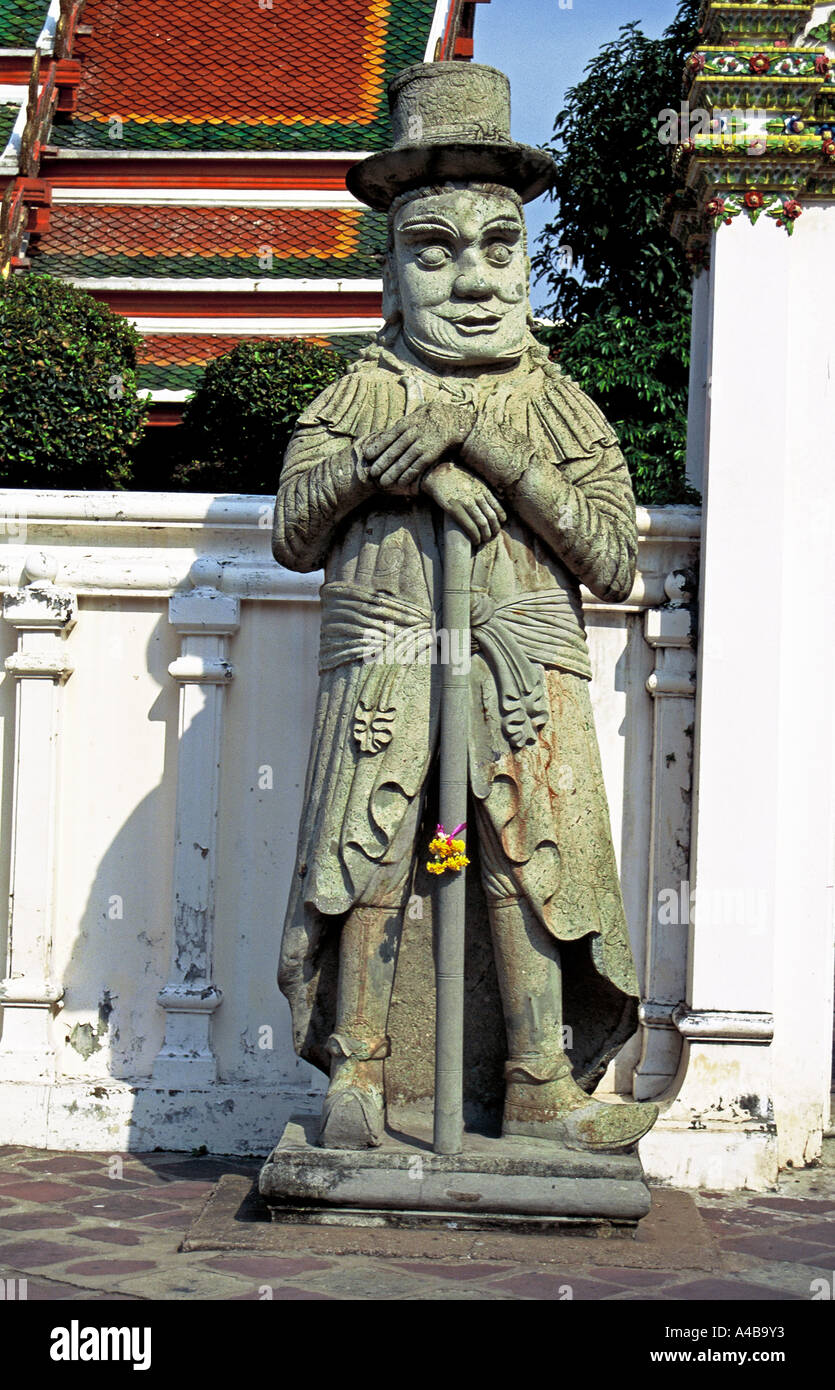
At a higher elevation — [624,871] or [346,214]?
[346,214]

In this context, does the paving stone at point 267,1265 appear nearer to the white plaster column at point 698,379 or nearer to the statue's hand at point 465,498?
the statue's hand at point 465,498

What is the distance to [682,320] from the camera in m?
13.6

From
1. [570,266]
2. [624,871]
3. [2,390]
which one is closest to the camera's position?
[624,871]

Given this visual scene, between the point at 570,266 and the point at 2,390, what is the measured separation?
7288 mm

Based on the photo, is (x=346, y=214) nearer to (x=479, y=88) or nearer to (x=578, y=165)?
(x=578, y=165)

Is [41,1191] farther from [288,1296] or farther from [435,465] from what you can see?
[435,465]

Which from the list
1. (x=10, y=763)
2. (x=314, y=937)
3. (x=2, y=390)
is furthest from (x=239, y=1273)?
(x=2, y=390)

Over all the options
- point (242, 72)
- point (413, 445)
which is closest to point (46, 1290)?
point (413, 445)

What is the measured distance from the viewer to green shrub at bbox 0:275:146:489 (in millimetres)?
8359

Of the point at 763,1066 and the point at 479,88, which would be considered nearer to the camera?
the point at 479,88

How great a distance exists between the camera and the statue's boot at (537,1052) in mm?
5434

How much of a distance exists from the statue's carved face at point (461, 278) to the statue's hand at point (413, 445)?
0.32 meters

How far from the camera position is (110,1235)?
5.40 metres

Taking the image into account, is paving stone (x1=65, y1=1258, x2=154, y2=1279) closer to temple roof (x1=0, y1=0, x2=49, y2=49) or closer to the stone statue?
the stone statue
